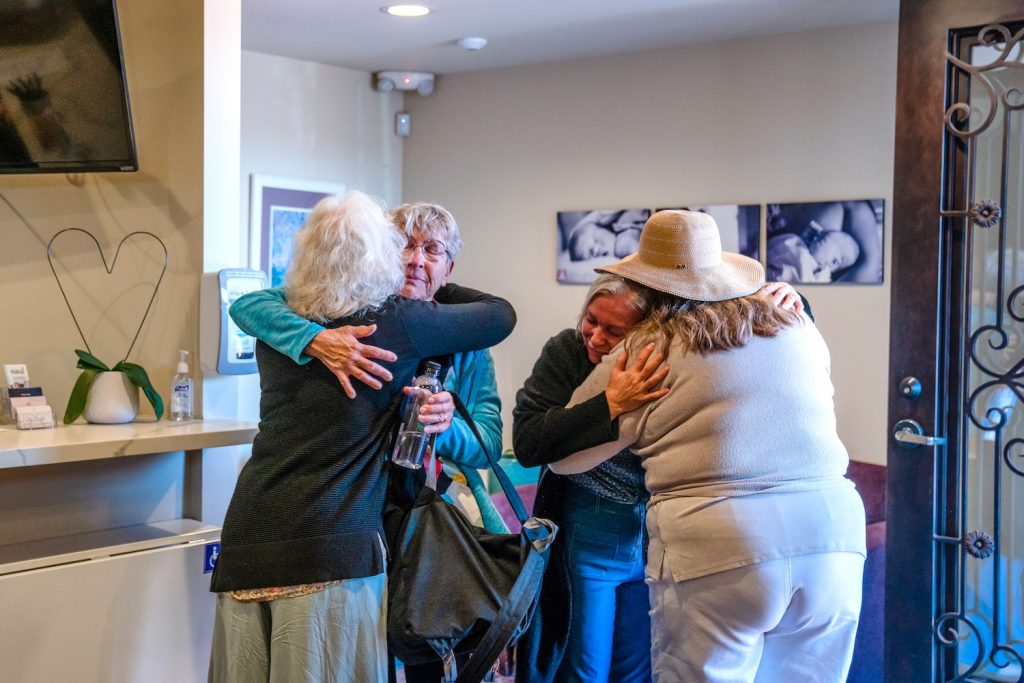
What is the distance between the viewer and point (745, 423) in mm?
1738

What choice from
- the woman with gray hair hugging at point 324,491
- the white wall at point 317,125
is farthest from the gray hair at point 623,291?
the white wall at point 317,125

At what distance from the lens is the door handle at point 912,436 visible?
2.75 m

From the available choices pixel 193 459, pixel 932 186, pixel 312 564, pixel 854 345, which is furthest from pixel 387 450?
pixel 854 345

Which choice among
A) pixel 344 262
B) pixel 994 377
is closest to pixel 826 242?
pixel 994 377

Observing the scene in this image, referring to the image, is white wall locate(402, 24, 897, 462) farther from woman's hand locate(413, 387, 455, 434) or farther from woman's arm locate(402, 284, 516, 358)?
woman's hand locate(413, 387, 455, 434)

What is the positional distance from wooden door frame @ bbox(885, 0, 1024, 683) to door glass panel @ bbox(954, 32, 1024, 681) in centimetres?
8

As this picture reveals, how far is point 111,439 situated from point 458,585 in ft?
3.05

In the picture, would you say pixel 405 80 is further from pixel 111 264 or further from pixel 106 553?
pixel 106 553

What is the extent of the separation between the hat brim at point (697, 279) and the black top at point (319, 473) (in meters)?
0.37

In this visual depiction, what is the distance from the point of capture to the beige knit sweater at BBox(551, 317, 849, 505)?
1.74 meters

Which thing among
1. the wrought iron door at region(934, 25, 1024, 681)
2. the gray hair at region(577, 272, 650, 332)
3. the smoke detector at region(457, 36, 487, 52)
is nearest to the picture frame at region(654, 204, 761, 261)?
the smoke detector at region(457, 36, 487, 52)

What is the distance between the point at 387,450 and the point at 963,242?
170cm

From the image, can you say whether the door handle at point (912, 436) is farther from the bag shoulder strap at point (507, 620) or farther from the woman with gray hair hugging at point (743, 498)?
the bag shoulder strap at point (507, 620)

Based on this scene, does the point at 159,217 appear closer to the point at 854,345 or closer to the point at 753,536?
the point at 753,536
